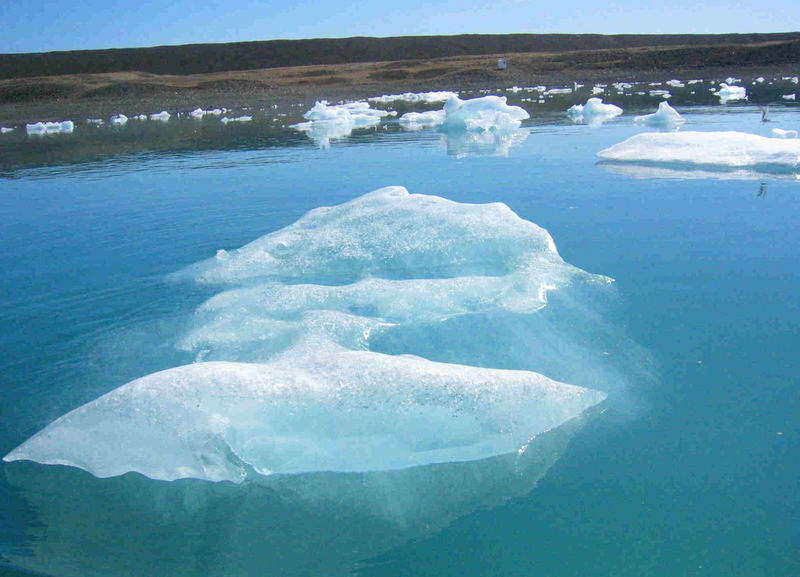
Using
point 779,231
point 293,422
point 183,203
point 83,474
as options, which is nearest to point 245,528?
point 293,422

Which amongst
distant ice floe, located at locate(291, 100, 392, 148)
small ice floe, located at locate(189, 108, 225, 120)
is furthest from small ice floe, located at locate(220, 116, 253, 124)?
distant ice floe, located at locate(291, 100, 392, 148)

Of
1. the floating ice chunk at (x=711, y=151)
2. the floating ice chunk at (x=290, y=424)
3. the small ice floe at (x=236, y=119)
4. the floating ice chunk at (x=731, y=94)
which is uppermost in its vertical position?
the small ice floe at (x=236, y=119)

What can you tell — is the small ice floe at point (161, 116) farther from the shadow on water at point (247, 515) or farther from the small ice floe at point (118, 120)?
the shadow on water at point (247, 515)

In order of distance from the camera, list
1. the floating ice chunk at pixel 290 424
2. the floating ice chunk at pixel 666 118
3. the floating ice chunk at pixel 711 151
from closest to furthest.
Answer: the floating ice chunk at pixel 290 424, the floating ice chunk at pixel 711 151, the floating ice chunk at pixel 666 118

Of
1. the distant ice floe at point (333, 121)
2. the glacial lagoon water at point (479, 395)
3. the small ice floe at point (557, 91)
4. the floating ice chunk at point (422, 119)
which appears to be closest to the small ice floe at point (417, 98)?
the small ice floe at point (557, 91)

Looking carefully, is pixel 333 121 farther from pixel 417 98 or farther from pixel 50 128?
pixel 50 128

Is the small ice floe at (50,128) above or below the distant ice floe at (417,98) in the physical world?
below

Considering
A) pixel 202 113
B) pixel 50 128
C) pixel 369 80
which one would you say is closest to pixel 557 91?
pixel 369 80

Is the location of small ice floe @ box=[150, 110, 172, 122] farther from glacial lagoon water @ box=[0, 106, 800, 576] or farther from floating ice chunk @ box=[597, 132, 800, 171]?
floating ice chunk @ box=[597, 132, 800, 171]
